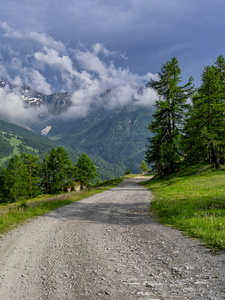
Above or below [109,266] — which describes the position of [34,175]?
above

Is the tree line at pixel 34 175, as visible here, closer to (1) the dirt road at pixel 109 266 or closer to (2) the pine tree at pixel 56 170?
(2) the pine tree at pixel 56 170

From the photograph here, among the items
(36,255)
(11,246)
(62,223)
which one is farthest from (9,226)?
(36,255)

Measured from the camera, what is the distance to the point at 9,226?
10.5 m

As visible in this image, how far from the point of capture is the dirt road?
12.9 ft

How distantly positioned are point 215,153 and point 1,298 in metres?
31.0

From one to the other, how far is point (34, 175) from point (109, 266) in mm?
64107

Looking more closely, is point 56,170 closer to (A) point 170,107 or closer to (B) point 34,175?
(B) point 34,175

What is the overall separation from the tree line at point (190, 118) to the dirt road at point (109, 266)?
78.6ft

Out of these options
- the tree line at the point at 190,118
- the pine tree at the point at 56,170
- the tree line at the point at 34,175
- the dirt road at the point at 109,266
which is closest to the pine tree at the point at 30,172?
the tree line at the point at 34,175

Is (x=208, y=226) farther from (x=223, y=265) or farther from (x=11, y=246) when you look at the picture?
(x=11, y=246)

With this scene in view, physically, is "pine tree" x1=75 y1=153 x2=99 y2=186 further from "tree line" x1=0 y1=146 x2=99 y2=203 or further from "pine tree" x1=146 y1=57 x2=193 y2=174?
"pine tree" x1=146 y1=57 x2=193 y2=174

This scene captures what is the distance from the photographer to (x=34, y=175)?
207 ft

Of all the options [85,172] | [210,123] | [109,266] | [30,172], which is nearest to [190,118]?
[210,123]

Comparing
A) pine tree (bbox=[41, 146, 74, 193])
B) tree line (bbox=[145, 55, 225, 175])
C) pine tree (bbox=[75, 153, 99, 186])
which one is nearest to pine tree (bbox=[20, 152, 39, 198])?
pine tree (bbox=[41, 146, 74, 193])
